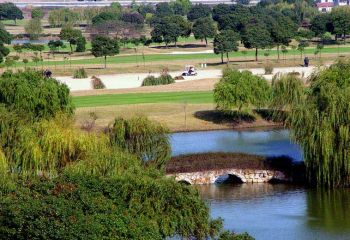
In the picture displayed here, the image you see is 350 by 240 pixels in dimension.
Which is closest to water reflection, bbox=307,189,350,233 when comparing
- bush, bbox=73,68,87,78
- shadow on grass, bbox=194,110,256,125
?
shadow on grass, bbox=194,110,256,125

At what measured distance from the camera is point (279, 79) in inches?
2569

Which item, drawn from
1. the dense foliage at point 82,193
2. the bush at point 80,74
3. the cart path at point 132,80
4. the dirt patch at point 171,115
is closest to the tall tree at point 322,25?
the cart path at point 132,80

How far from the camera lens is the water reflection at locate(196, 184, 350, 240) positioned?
3688 centimetres

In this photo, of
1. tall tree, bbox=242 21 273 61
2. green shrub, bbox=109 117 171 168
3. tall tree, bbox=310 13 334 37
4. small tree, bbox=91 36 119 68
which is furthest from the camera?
tall tree, bbox=310 13 334 37

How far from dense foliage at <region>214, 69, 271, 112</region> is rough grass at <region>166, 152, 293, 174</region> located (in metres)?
16.1

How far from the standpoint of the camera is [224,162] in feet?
154

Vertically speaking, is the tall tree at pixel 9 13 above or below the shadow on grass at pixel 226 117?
above

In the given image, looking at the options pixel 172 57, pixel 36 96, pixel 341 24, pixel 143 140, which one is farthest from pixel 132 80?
pixel 341 24

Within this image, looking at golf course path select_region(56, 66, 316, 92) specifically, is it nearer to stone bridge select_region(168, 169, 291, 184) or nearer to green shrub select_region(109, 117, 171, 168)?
stone bridge select_region(168, 169, 291, 184)

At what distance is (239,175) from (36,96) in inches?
538

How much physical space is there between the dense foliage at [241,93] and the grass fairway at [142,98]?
5748 mm

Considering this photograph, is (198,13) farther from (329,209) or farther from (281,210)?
(281,210)

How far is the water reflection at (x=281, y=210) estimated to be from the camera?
3688cm

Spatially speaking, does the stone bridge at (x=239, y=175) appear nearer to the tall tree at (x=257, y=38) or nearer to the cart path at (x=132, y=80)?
the cart path at (x=132, y=80)
